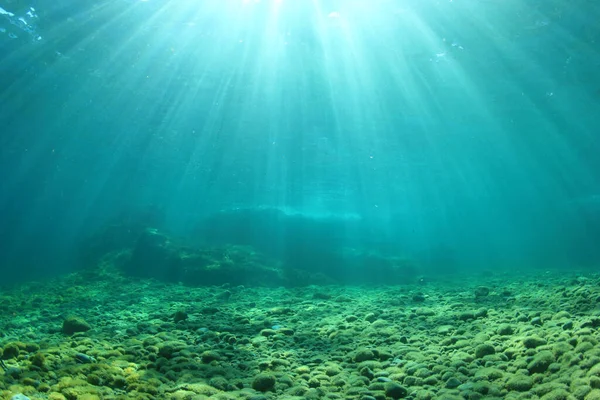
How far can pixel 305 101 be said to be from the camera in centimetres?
2595

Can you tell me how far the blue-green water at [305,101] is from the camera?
712 inches

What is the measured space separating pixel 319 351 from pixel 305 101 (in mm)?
21472

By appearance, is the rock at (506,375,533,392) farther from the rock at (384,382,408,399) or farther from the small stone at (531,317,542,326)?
the small stone at (531,317,542,326)

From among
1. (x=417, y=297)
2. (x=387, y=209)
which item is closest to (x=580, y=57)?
(x=417, y=297)

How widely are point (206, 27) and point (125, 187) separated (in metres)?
55.7

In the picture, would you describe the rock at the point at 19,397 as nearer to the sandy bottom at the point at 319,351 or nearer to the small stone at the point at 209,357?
the sandy bottom at the point at 319,351

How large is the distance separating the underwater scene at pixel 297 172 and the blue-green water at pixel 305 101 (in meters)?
0.17

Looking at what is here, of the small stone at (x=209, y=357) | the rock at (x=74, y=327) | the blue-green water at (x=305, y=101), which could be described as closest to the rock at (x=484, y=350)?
the small stone at (x=209, y=357)

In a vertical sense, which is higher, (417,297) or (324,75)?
(324,75)

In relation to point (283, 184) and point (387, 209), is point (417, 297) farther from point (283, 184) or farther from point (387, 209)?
point (387, 209)

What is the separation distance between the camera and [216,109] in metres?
28.1

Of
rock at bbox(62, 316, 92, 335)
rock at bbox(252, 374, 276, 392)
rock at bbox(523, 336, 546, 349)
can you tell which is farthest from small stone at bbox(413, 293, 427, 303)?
rock at bbox(62, 316, 92, 335)

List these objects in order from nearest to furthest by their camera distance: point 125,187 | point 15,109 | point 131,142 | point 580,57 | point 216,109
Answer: point 580,57
point 216,109
point 15,109
point 131,142
point 125,187

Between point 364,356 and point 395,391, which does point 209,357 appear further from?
point 395,391
